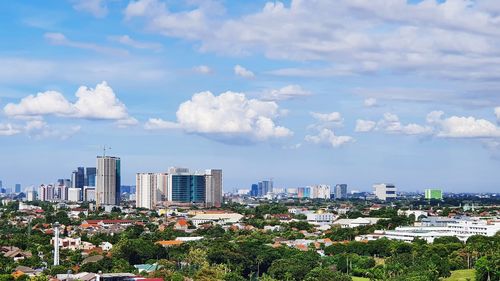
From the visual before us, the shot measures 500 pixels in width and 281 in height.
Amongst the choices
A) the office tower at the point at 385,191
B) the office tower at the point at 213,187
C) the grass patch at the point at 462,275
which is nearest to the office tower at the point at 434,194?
the office tower at the point at 385,191

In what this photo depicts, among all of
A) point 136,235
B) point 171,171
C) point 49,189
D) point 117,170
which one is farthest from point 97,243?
point 49,189

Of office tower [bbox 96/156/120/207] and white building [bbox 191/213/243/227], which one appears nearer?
white building [bbox 191/213/243/227]

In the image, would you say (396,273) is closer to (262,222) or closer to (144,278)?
(144,278)

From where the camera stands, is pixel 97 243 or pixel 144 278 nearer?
pixel 144 278

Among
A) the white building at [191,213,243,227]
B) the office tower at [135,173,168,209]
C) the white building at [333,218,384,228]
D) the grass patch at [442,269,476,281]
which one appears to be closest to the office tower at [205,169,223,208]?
the office tower at [135,173,168,209]

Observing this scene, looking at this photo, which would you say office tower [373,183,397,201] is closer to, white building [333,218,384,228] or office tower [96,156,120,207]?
office tower [96,156,120,207]

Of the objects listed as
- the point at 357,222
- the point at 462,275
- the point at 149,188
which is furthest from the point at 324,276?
the point at 149,188

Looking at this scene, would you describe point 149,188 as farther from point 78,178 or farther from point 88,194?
point 78,178
